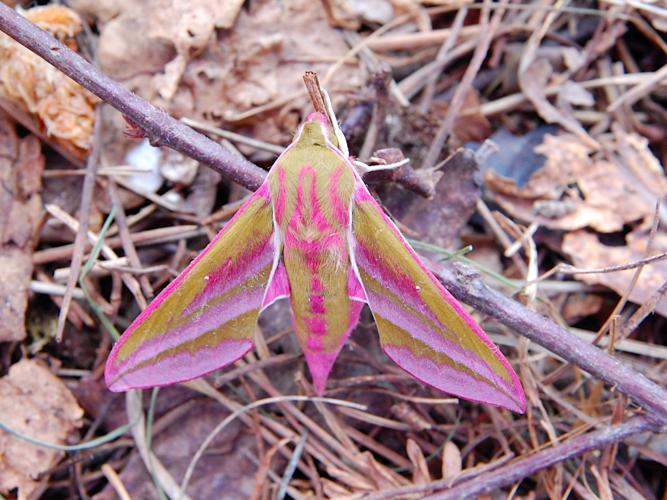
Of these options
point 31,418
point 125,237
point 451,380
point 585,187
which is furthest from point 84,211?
point 585,187

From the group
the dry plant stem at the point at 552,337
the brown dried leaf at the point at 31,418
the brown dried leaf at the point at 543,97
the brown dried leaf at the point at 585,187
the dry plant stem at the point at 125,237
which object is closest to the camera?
the dry plant stem at the point at 552,337

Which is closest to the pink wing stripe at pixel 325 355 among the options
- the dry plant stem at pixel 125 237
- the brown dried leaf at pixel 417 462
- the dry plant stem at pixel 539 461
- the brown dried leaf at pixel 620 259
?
the brown dried leaf at pixel 417 462

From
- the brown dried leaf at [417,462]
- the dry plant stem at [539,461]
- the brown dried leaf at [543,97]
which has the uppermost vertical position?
the brown dried leaf at [543,97]

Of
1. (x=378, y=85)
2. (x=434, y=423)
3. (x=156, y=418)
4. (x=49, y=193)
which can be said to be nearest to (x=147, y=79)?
(x=49, y=193)

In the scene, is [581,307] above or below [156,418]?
above

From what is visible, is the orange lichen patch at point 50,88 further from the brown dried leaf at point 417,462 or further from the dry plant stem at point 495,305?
the brown dried leaf at point 417,462

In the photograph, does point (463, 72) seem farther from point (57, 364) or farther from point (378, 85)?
point (57, 364)
